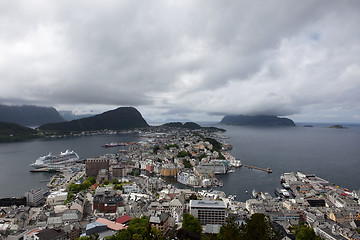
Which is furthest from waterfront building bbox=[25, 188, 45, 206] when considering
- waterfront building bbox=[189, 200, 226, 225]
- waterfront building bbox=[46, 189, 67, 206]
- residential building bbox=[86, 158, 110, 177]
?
waterfront building bbox=[189, 200, 226, 225]

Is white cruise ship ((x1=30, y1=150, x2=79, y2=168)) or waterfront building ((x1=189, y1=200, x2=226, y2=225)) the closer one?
waterfront building ((x1=189, y1=200, x2=226, y2=225))

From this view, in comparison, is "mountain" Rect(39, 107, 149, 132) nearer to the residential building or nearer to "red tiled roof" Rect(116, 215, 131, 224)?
the residential building

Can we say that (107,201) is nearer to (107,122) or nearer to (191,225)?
(191,225)

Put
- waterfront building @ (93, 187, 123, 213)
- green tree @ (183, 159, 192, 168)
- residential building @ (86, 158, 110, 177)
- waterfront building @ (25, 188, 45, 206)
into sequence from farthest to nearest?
green tree @ (183, 159, 192, 168) → residential building @ (86, 158, 110, 177) → waterfront building @ (25, 188, 45, 206) → waterfront building @ (93, 187, 123, 213)

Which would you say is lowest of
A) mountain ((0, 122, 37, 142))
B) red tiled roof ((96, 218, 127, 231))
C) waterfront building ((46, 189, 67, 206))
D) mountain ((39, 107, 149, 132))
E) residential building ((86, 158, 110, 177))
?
waterfront building ((46, 189, 67, 206))

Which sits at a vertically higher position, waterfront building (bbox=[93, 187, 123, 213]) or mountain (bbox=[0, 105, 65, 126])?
mountain (bbox=[0, 105, 65, 126])

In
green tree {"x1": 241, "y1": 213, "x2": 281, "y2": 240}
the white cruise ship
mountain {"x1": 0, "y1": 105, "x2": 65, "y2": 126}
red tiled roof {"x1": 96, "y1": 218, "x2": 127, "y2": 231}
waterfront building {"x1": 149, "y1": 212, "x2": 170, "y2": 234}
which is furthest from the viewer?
mountain {"x1": 0, "y1": 105, "x2": 65, "y2": 126}
